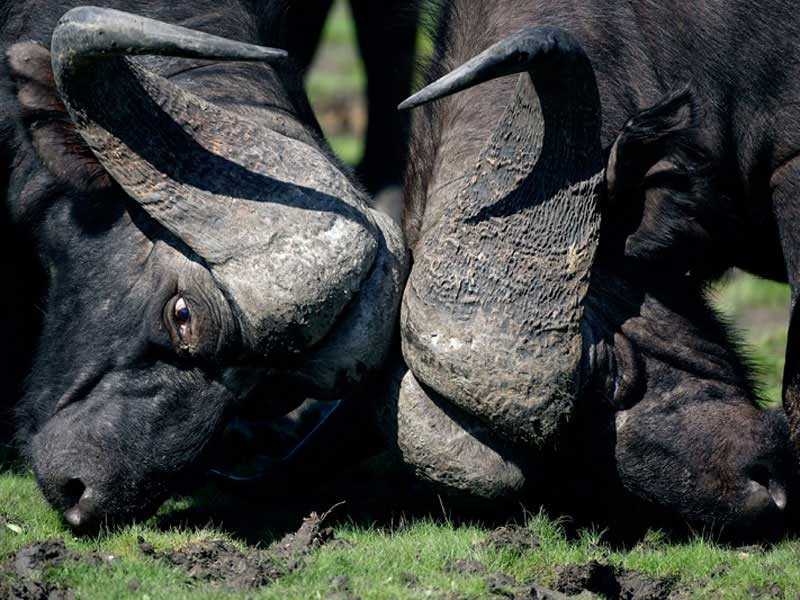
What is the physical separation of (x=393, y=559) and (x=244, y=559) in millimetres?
558

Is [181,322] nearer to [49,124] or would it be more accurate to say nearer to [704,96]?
[49,124]

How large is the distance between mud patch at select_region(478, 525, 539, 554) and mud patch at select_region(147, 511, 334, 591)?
0.63m

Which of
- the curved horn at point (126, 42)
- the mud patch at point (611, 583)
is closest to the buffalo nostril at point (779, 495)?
the mud patch at point (611, 583)

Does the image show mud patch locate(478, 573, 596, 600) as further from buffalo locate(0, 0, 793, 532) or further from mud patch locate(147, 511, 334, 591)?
mud patch locate(147, 511, 334, 591)

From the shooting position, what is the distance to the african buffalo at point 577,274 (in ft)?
16.9

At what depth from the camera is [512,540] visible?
5.36m

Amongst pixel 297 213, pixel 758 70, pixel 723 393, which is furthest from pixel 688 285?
pixel 297 213

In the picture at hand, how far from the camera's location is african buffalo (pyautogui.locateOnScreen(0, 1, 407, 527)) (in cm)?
505

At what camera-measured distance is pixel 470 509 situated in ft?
18.4

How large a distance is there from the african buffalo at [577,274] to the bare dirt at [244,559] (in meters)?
0.49

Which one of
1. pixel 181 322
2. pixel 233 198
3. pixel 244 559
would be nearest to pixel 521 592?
pixel 244 559

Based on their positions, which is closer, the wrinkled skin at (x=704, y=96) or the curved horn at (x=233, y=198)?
the curved horn at (x=233, y=198)

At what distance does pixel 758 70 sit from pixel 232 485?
270 cm

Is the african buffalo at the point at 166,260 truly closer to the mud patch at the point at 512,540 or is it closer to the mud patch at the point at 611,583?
the mud patch at the point at 512,540
